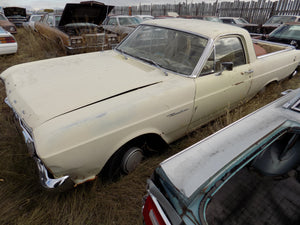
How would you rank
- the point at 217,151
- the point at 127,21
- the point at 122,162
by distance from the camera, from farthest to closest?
1. the point at 127,21
2. the point at 122,162
3. the point at 217,151

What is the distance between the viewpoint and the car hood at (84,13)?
18.3ft

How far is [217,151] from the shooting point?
1.22 meters

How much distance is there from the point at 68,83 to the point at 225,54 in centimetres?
→ 201

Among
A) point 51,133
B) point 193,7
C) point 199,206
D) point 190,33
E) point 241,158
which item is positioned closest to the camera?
point 199,206

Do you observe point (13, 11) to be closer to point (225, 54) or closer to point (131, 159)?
point (225, 54)

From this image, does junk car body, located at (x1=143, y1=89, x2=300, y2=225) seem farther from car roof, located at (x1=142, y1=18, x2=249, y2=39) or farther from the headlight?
the headlight

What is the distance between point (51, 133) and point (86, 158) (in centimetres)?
35

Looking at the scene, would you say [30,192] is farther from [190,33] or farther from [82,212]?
[190,33]

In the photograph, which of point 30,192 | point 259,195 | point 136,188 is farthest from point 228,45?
point 30,192

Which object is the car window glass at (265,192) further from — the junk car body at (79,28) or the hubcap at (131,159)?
the junk car body at (79,28)

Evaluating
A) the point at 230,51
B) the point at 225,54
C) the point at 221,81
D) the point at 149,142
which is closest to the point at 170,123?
the point at 149,142

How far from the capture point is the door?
234 cm

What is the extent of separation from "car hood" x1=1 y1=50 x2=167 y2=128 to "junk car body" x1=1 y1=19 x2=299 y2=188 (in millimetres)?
10

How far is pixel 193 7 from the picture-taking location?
60.1ft
